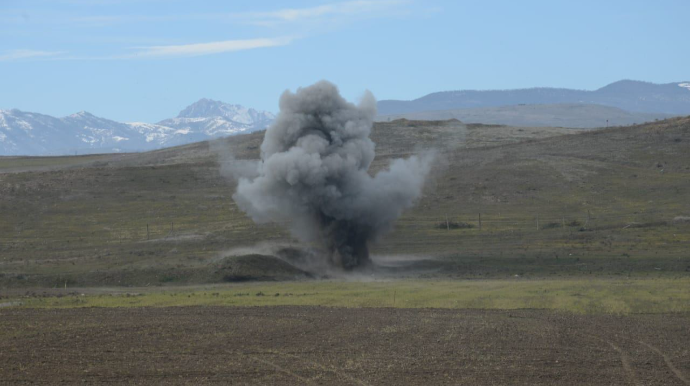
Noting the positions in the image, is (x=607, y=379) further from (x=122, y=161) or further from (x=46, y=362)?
(x=122, y=161)

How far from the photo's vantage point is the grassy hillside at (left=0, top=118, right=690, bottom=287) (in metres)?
61.2

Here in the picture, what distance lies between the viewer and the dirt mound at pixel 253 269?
5719 cm

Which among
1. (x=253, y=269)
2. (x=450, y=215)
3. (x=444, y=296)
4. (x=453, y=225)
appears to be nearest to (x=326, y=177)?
(x=253, y=269)

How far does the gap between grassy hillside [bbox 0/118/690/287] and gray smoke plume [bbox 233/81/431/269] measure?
4.26 m

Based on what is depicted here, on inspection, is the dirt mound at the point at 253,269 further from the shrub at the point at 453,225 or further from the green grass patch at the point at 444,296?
the shrub at the point at 453,225

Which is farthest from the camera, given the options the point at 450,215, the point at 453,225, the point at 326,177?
the point at 450,215

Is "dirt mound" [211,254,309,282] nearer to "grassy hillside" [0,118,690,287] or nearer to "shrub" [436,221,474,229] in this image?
"grassy hillside" [0,118,690,287]

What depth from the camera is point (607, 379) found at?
2864cm

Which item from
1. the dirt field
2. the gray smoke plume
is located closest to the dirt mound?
the gray smoke plume

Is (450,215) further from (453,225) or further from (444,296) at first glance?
(444,296)

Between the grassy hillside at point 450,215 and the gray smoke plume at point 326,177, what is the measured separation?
426cm

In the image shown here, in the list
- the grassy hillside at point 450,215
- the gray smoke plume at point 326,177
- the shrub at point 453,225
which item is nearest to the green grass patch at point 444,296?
the grassy hillside at point 450,215

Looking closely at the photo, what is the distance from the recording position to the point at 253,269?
57.9 meters

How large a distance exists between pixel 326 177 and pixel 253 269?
8.40 meters
